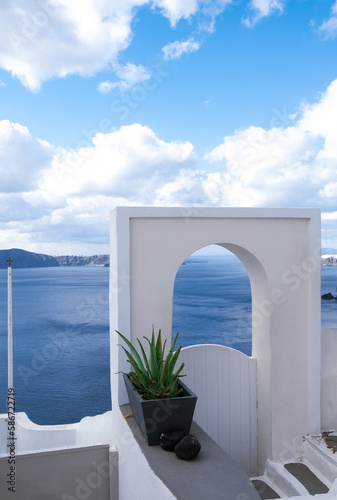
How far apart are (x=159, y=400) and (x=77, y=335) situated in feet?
148

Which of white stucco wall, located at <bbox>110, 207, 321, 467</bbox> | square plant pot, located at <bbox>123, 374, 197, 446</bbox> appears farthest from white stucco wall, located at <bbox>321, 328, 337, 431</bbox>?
square plant pot, located at <bbox>123, 374, 197, 446</bbox>

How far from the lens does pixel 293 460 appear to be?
5125mm

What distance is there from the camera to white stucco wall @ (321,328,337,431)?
5.35m

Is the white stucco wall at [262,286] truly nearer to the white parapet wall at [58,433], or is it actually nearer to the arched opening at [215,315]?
the white parapet wall at [58,433]

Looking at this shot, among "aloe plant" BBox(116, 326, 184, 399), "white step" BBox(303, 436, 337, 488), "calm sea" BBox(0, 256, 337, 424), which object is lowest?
"calm sea" BBox(0, 256, 337, 424)

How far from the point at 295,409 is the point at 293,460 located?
22.1 inches

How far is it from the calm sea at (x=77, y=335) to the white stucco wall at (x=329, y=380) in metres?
23.9

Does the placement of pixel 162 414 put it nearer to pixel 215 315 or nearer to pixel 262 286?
pixel 262 286

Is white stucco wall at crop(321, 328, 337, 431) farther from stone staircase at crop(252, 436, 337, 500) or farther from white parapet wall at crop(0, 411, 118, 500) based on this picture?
white parapet wall at crop(0, 411, 118, 500)

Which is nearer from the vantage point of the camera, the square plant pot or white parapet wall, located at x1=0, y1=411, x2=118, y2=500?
the square plant pot

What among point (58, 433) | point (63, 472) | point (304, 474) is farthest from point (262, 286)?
point (58, 433)

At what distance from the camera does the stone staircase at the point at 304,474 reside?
179 inches

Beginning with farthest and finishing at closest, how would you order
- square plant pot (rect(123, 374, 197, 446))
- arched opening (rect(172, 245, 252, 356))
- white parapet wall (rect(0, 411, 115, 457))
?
arched opening (rect(172, 245, 252, 356)) < white parapet wall (rect(0, 411, 115, 457)) < square plant pot (rect(123, 374, 197, 446))

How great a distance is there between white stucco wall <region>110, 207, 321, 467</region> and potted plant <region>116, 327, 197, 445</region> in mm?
691
